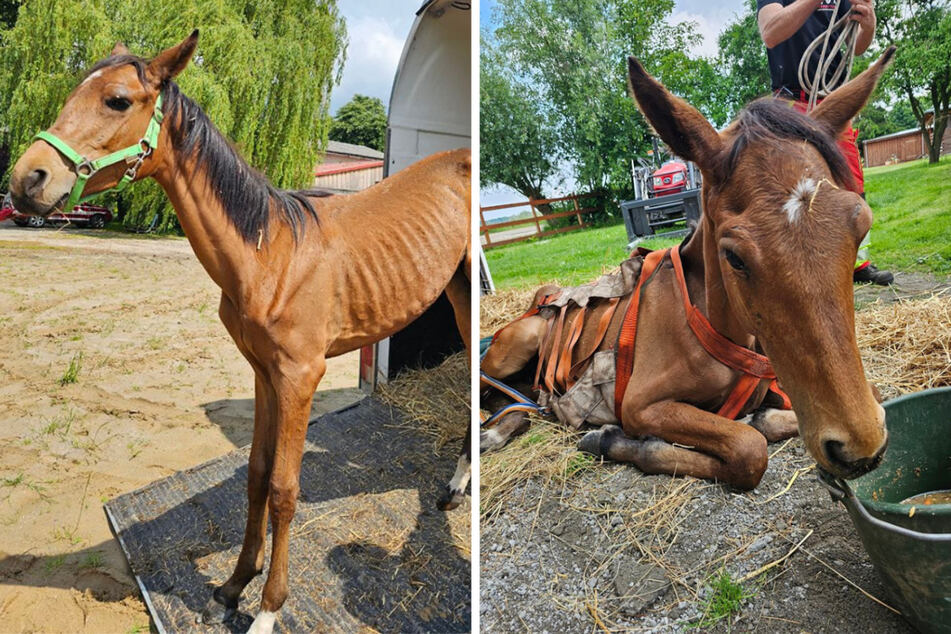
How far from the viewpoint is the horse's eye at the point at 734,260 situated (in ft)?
3.81

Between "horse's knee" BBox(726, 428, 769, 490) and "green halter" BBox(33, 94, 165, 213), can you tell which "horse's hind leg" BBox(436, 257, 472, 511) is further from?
"green halter" BBox(33, 94, 165, 213)

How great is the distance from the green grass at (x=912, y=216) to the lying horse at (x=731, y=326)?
891 mm

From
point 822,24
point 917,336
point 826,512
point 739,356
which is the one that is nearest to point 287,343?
point 739,356

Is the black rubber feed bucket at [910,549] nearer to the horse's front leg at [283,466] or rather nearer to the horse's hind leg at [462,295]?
the horse's front leg at [283,466]

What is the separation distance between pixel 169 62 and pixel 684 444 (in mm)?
1857

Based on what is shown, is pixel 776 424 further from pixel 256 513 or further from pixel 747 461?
pixel 256 513

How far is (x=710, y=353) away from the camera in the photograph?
164cm

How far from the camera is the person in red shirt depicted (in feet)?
4.55

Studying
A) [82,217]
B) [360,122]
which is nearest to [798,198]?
[360,122]

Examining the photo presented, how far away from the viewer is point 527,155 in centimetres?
197

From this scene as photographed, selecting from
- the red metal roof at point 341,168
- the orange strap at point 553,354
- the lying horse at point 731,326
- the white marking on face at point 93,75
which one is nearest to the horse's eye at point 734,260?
the lying horse at point 731,326

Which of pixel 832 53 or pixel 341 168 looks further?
pixel 341 168

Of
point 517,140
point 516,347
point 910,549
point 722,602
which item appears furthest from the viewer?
point 516,347

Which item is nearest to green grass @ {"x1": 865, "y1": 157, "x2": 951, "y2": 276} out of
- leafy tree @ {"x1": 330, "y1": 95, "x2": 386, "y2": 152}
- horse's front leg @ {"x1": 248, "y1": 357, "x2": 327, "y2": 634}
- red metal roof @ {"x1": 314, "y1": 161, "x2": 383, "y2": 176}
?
horse's front leg @ {"x1": 248, "y1": 357, "x2": 327, "y2": 634}
